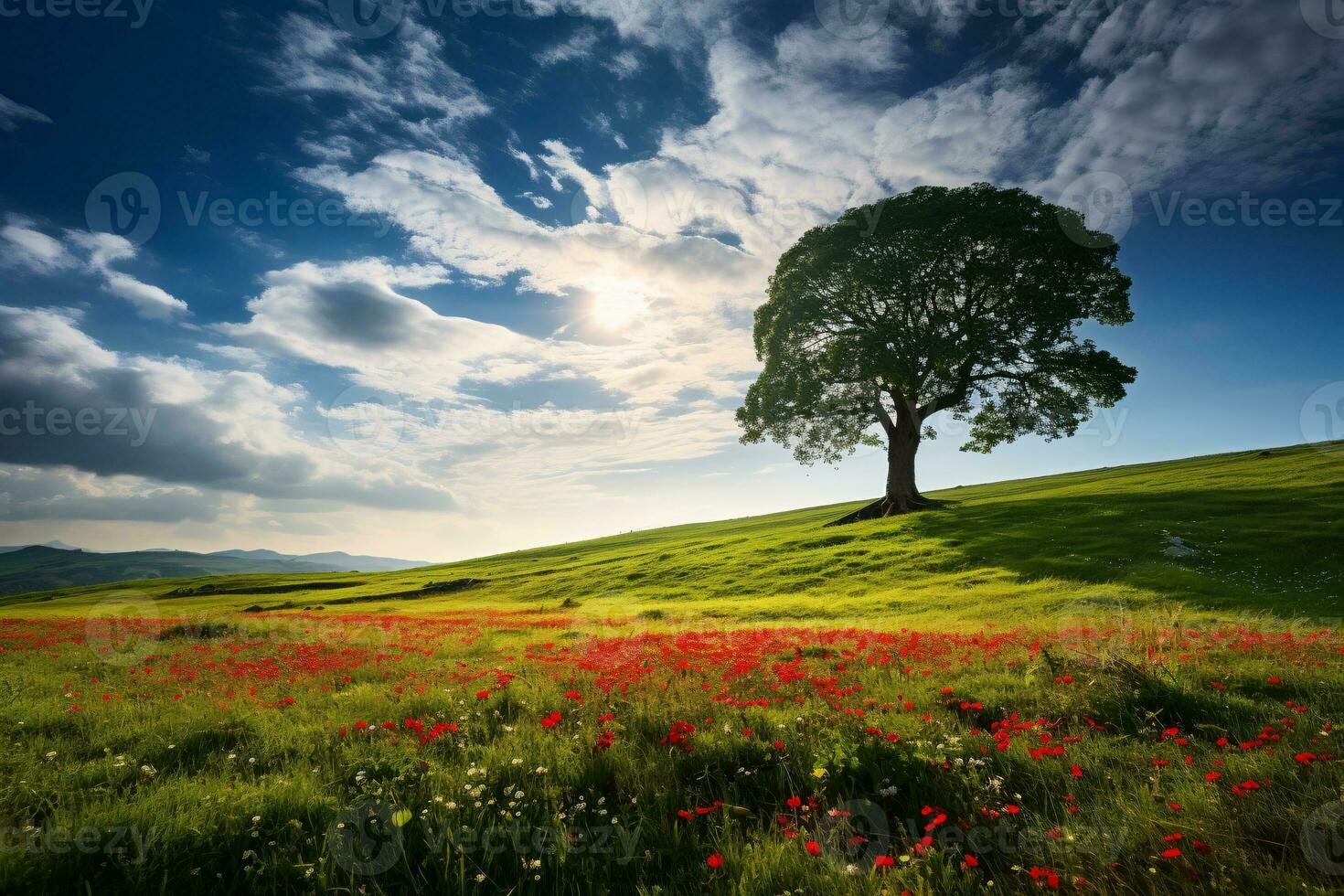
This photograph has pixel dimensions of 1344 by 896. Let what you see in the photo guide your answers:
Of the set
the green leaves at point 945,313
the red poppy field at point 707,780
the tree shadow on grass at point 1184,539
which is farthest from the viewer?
the green leaves at point 945,313

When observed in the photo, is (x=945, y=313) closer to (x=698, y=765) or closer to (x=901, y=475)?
(x=901, y=475)

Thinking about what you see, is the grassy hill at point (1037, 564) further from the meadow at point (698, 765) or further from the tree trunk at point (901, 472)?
the meadow at point (698, 765)

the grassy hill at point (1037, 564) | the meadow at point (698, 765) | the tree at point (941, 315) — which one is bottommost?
the grassy hill at point (1037, 564)

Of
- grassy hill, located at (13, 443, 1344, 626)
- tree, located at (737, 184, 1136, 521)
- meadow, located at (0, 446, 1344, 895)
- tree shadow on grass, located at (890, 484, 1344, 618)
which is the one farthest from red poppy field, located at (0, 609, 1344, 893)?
tree, located at (737, 184, 1136, 521)

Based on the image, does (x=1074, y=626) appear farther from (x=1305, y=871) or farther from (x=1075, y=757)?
(x=1305, y=871)

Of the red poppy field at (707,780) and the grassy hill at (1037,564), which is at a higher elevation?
the red poppy field at (707,780)

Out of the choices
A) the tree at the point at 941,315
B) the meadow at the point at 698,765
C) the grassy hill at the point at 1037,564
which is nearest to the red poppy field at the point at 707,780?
the meadow at the point at 698,765

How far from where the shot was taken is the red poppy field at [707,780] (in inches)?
135

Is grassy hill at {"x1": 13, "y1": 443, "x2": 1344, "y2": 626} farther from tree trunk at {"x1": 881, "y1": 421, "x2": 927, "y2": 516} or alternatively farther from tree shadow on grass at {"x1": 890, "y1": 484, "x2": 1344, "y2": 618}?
tree trunk at {"x1": 881, "y1": 421, "x2": 927, "y2": 516}

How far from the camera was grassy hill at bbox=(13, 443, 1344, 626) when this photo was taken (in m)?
18.0

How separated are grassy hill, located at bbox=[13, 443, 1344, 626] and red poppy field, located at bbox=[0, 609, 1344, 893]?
8.99m

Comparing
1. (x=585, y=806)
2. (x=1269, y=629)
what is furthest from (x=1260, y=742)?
(x=1269, y=629)

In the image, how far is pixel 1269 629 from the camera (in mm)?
11430

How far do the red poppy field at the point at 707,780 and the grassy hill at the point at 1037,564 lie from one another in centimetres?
899
